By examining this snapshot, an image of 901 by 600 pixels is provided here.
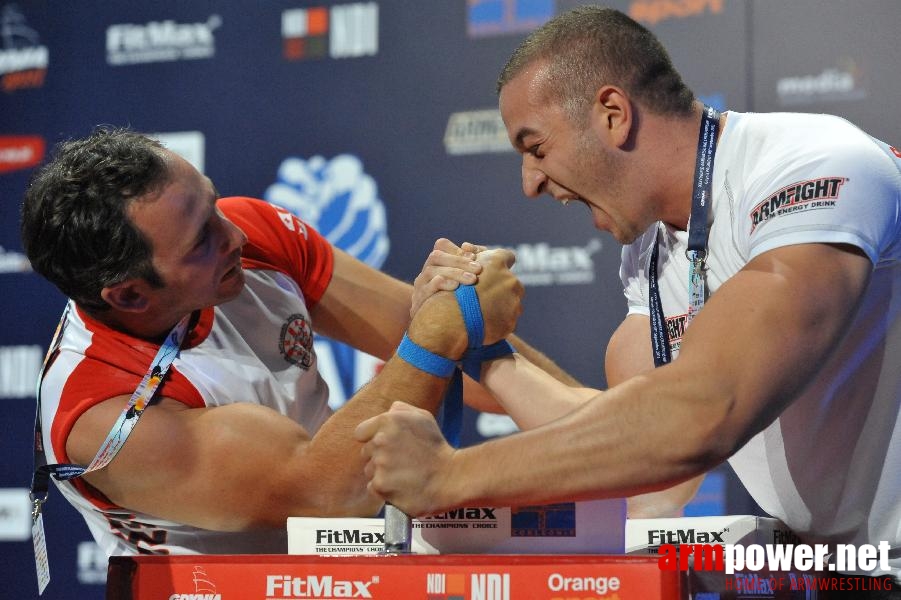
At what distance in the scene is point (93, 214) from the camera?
1.50 meters

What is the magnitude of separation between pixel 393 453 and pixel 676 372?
32 centimetres

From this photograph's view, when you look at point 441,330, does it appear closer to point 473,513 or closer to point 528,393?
point 528,393

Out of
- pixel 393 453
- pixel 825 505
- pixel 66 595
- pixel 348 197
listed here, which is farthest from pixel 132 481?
pixel 66 595

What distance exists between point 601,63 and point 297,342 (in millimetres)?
743

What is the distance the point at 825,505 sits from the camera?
1204 mm

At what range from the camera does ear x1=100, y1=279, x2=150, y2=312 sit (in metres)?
1.54

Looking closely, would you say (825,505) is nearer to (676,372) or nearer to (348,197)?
(676,372)

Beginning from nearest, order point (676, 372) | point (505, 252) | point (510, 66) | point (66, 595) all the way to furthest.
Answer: point (676, 372), point (510, 66), point (505, 252), point (66, 595)

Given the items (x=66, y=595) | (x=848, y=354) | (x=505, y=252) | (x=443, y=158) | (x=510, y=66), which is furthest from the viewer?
(x=66, y=595)

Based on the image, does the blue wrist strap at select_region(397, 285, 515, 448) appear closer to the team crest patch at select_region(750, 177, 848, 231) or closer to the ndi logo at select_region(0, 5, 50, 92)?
the team crest patch at select_region(750, 177, 848, 231)

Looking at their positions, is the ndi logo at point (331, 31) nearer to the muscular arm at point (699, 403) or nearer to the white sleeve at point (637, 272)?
the white sleeve at point (637, 272)

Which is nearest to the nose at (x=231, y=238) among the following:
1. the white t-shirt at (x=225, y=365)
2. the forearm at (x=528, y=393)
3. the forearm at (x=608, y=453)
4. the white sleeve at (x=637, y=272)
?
the white t-shirt at (x=225, y=365)

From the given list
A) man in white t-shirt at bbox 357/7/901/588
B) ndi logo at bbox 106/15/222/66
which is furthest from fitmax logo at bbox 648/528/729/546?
ndi logo at bbox 106/15/222/66

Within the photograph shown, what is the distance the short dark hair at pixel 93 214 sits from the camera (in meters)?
1.50
